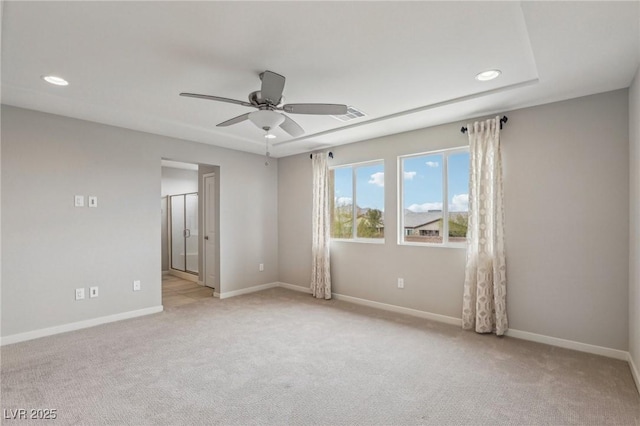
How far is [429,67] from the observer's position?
2539 mm

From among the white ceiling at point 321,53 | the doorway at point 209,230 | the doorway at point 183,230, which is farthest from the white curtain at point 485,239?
the doorway at point 183,230

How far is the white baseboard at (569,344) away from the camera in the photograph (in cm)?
286

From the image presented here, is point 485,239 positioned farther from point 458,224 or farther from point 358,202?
point 358,202

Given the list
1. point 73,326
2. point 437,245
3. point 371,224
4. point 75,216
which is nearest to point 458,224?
point 437,245

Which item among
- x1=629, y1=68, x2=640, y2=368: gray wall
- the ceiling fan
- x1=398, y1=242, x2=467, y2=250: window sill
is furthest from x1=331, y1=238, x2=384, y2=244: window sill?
x1=629, y1=68, x2=640, y2=368: gray wall

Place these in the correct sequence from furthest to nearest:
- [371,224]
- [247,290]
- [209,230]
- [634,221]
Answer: [209,230] → [247,290] → [371,224] → [634,221]

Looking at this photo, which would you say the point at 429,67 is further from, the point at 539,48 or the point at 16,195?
the point at 16,195

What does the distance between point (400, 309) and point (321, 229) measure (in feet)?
5.75

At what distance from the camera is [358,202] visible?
16.5ft

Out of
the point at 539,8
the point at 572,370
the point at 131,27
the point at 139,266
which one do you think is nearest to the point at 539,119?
the point at 539,8

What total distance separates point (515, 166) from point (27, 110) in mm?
5363

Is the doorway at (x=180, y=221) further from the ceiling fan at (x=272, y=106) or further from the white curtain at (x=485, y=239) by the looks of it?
the white curtain at (x=485, y=239)

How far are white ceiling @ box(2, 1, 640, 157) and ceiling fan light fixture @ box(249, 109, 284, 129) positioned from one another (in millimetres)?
339

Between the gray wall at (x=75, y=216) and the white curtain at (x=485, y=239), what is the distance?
388cm
